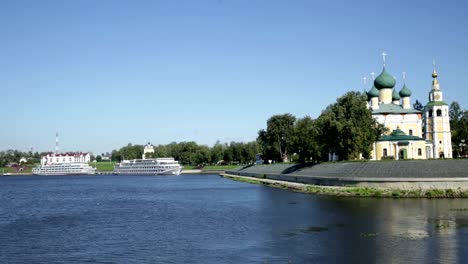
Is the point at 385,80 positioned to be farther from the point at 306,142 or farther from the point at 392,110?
the point at 306,142

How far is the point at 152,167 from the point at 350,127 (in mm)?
95542

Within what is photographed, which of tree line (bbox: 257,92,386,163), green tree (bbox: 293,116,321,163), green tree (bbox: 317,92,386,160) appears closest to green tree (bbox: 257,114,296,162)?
green tree (bbox: 293,116,321,163)

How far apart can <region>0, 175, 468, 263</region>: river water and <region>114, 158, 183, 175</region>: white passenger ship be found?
100.0 m

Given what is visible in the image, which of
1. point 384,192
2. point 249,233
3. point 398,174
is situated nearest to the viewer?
point 249,233

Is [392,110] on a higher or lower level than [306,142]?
higher

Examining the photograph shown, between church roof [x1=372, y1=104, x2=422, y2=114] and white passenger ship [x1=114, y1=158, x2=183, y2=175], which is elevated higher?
church roof [x1=372, y1=104, x2=422, y2=114]

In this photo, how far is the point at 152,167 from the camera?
15075cm

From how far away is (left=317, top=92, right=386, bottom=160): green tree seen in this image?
63750 mm

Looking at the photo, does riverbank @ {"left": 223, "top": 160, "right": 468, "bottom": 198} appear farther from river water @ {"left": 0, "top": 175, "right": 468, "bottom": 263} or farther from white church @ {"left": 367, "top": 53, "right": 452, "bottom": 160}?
white church @ {"left": 367, "top": 53, "right": 452, "bottom": 160}

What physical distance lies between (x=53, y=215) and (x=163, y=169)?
346 ft

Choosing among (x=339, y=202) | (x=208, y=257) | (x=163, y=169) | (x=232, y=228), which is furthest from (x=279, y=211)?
(x=163, y=169)

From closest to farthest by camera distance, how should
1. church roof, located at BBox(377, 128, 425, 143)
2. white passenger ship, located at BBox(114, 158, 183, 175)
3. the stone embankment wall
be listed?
1. the stone embankment wall
2. church roof, located at BBox(377, 128, 425, 143)
3. white passenger ship, located at BBox(114, 158, 183, 175)

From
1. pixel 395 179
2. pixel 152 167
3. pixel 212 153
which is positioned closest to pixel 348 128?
pixel 395 179

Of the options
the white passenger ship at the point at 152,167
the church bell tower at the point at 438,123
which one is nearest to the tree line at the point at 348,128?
the church bell tower at the point at 438,123
